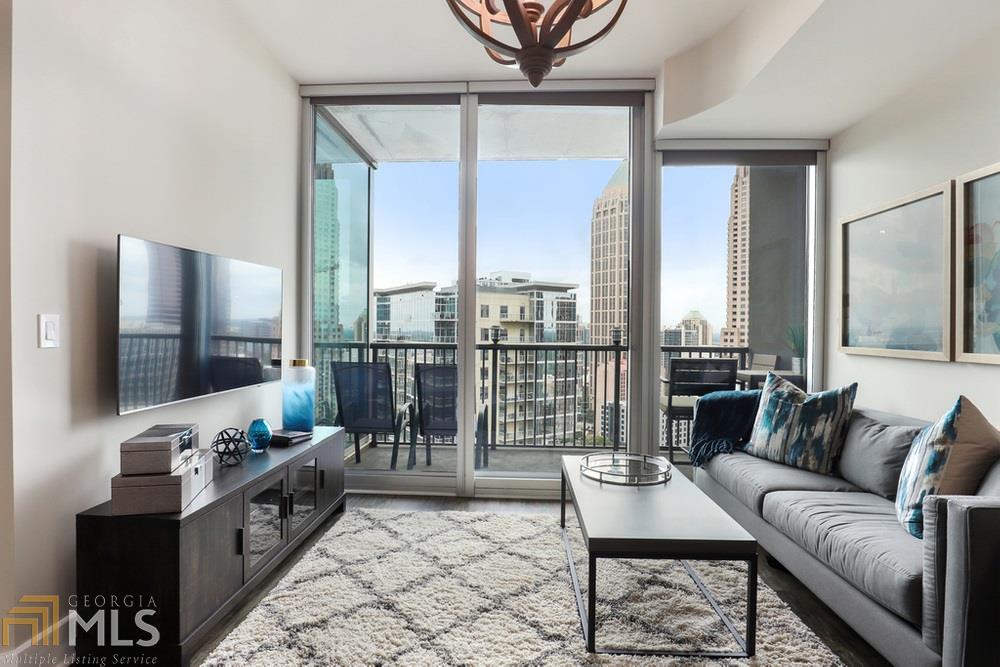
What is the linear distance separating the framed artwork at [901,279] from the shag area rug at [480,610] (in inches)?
59.3

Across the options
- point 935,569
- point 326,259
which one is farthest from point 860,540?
point 326,259

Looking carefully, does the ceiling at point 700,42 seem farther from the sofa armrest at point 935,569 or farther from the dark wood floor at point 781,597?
the dark wood floor at point 781,597

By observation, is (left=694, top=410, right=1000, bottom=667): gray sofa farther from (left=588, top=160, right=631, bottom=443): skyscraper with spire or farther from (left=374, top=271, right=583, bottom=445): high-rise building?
(left=374, top=271, right=583, bottom=445): high-rise building

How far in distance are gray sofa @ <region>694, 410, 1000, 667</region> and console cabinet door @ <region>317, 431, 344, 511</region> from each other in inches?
86.8

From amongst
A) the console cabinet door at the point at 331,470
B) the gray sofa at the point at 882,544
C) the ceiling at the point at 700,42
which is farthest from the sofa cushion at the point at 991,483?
the console cabinet door at the point at 331,470

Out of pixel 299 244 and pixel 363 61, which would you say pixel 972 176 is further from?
pixel 299 244

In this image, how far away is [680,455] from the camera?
12.3 ft

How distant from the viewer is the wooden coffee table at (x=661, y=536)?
68.3 inches

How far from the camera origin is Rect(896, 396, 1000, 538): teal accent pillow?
6.10 ft

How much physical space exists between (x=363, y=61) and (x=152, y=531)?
286 cm

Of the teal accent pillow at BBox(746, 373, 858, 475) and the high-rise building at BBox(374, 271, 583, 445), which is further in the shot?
the high-rise building at BBox(374, 271, 583, 445)

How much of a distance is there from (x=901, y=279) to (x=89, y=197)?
3709 millimetres

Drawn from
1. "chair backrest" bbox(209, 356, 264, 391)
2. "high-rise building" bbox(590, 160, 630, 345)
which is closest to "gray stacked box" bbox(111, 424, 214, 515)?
"chair backrest" bbox(209, 356, 264, 391)

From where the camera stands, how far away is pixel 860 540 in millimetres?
1870
